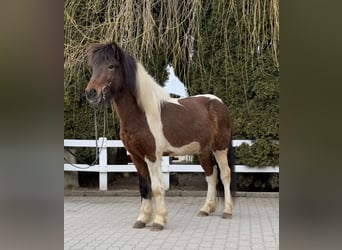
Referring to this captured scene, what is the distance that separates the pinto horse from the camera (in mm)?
3588

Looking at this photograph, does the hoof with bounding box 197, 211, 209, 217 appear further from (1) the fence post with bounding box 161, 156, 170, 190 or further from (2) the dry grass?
(2) the dry grass

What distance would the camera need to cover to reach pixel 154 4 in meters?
5.50

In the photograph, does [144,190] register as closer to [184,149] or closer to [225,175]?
[184,149]

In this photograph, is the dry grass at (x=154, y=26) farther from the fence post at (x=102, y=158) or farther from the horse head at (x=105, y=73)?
the horse head at (x=105, y=73)

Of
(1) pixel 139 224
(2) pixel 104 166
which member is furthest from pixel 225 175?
(2) pixel 104 166

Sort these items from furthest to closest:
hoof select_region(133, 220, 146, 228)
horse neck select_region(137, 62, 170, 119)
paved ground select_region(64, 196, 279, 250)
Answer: hoof select_region(133, 220, 146, 228) → horse neck select_region(137, 62, 170, 119) → paved ground select_region(64, 196, 279, 250)

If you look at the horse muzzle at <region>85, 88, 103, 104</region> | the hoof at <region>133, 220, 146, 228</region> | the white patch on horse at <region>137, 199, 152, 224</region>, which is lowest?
the hoof at <region>133, 220, 146, 228</region>

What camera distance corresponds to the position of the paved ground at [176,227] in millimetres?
3381

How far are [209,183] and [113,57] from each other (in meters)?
1.83

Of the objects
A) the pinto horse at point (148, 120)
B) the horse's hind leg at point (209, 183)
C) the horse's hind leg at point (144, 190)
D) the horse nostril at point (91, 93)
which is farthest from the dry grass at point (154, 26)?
the horse nostril at point (91, 93)

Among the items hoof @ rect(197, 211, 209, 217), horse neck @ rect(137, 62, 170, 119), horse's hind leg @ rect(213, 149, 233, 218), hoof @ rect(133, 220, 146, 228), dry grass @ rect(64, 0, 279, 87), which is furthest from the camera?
dry grass @ rect(64, 0, 279, 87)

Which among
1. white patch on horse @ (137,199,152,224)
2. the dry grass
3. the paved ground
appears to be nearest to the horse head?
white patch on horse @ (137,199,152,224)
